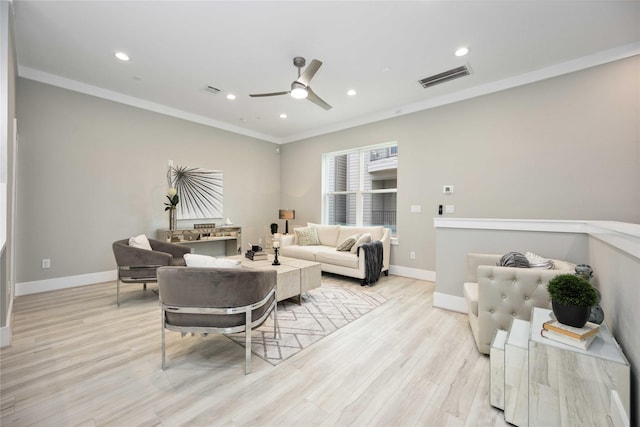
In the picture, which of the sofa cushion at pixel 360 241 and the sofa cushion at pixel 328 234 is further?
the sofa cushion at pixel 328 234

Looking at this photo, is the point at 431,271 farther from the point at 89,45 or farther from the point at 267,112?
the point at 89,45

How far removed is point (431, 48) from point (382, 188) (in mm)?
2703

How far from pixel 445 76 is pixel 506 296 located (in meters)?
3.05

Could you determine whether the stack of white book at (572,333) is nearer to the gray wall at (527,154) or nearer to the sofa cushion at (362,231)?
the gray wall at (527,154)

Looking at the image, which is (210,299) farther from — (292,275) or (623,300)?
(623,300)

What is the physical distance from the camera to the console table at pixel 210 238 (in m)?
4.68

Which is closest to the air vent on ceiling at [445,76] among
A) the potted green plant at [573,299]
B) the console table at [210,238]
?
the potted green plant at [573,299]

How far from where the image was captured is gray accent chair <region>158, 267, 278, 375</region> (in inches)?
71.2

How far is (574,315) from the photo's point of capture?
1.39m

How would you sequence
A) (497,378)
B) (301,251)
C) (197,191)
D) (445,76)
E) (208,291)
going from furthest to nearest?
(197,191) → (301,251) → (445,76) → (208,291) → (497,378)

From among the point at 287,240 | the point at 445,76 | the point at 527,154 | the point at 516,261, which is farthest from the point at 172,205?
the point at 527,154

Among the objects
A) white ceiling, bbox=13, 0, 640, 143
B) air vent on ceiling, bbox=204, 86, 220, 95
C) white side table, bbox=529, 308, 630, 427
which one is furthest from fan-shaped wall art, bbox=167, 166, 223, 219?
white side table, bbox=529, 308, 630, 427

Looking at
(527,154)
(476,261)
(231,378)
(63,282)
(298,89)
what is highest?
(298,89)

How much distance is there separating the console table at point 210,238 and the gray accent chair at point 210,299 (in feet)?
9.50
